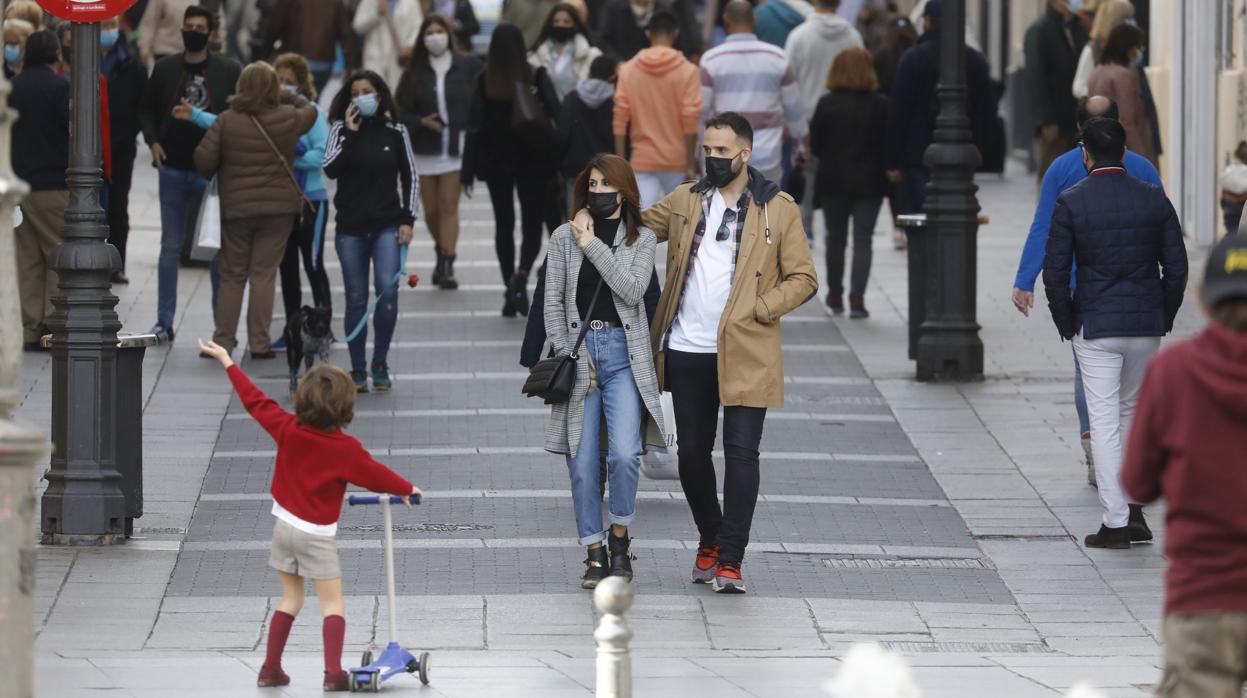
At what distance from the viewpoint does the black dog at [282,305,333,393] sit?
42.6 ft

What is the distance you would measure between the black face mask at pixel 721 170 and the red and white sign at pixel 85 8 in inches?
102

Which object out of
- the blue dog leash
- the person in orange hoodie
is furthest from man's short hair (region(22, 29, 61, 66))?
the person in orange hoodie

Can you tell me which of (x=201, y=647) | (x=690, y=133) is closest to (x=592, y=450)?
(x=201, y=647)

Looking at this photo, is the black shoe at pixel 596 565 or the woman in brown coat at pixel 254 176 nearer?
the black shoe at pixel 596 565

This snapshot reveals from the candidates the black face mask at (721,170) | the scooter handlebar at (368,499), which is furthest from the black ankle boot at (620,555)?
the scooter handlebar at (368,499)

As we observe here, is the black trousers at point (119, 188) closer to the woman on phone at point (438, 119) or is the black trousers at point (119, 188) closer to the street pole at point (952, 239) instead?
the woman on phone at point (438, 119)

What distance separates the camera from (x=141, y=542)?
9.99 m

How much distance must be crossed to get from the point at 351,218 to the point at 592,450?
458 cm

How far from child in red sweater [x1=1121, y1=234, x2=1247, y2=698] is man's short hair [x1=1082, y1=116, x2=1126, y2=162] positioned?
440cm

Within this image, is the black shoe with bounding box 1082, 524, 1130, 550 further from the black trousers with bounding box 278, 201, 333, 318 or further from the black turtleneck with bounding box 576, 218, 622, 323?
the black trousers with bounding box 278, 201, 333, 318

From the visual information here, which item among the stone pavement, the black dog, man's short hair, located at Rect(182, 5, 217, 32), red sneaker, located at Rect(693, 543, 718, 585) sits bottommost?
the stone pavement

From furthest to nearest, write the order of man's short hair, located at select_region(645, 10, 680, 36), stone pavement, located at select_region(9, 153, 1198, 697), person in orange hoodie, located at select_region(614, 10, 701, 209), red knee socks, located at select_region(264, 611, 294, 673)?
1. man's short hair, located at select_region(645, 10, 680, 36)
2. person in orange hoodie, located at select_region(614, 10, 701, 209)
3. stone pavement, located at select_region(9, 153, 1198, 697)
4. red knee socks, located at select_region(264, 611, 294, 673)

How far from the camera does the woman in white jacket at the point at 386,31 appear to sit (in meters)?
23.6

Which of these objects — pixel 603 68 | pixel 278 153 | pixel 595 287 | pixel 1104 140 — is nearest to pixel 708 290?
pixel 595 287
